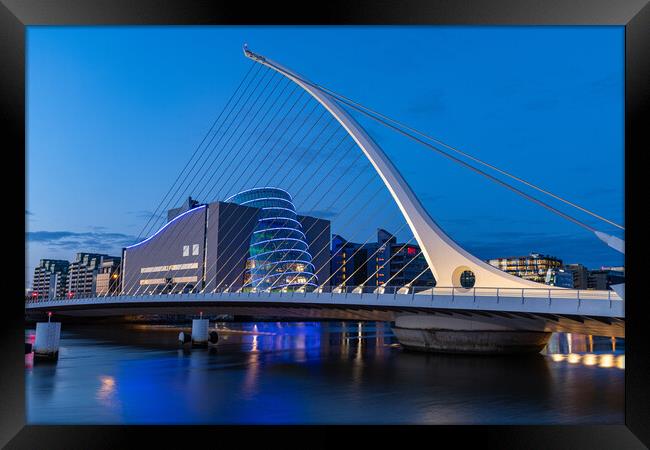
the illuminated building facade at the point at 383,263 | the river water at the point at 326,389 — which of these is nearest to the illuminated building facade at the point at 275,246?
the illuminated building facade at the point at 383,263

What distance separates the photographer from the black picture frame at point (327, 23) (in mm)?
7512

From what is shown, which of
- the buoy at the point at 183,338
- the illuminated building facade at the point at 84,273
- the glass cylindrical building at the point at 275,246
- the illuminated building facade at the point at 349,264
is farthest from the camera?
the illuminated building facade at the point at 84,273

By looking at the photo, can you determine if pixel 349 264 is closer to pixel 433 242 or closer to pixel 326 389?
pixel 433 242

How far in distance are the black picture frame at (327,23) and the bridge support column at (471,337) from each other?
1572 cm

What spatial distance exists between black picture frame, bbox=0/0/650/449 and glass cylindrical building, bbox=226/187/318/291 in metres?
47.5

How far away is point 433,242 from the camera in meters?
22.2

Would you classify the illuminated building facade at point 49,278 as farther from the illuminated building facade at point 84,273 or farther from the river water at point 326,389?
the river water at point 326,389

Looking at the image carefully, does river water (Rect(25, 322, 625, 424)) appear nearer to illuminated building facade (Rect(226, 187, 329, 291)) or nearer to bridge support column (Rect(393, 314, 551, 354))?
bridge support column (Rect(393, 314, 551, 354))

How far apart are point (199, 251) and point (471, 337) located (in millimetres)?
49018

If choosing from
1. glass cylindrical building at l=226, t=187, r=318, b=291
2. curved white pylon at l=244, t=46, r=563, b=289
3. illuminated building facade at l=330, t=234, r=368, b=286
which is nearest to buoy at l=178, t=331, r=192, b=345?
curved white pylon at l=244, t=46, r=563, b=289

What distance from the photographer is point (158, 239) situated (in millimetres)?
75062

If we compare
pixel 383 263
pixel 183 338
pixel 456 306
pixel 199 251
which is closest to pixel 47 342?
pixel 183 338

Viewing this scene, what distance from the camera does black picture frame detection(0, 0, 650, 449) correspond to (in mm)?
7512
